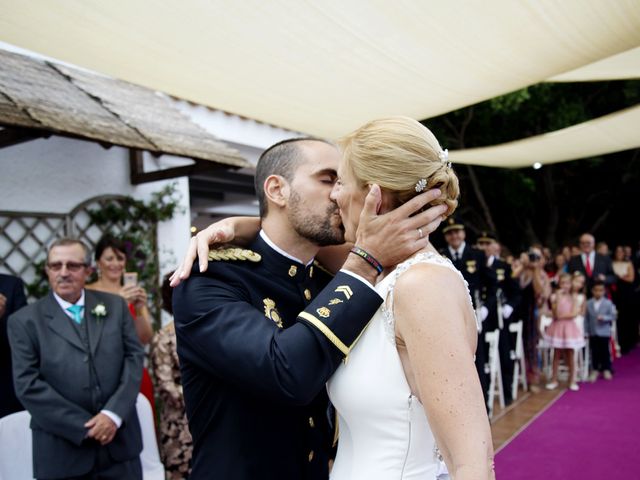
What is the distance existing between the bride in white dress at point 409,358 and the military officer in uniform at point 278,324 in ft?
0.25

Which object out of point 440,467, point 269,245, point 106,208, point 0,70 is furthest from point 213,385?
point 106,208

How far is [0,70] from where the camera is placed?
4309 millimetres

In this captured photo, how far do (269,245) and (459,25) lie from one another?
2001 mm

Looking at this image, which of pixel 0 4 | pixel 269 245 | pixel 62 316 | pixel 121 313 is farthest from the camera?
pixel 121 313

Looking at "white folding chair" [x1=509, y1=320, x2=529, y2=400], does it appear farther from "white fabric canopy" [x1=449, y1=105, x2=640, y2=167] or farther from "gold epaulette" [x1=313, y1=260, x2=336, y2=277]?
"gold epaulette" [x1=313, y1=260, x2=336, y2=277]

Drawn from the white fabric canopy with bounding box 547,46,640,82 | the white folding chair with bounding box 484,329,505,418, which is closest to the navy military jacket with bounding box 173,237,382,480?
the white fabric canopy with bounding box 547,46,640,82

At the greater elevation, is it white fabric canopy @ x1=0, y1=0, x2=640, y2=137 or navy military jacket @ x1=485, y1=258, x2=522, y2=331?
white fabric canopy @ x1=0, y1=0, x2=640, y2=137

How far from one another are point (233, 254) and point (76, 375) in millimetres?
1863

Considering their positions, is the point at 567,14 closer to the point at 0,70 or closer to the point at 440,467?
the point at 440,467

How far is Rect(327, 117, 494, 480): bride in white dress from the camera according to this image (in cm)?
134

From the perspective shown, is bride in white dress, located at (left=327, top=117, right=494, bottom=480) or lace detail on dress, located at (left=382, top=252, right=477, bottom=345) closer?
bride in white dress, located at (left=327, top=117, right=494, bottom=480)

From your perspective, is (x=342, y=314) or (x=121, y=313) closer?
(x=342, y=314)

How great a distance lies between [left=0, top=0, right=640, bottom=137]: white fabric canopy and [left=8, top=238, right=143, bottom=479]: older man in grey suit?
125cm

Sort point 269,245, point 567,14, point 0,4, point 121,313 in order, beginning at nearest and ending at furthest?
point 269,245 → point 0,4 → point 567,14 → point 121,313
